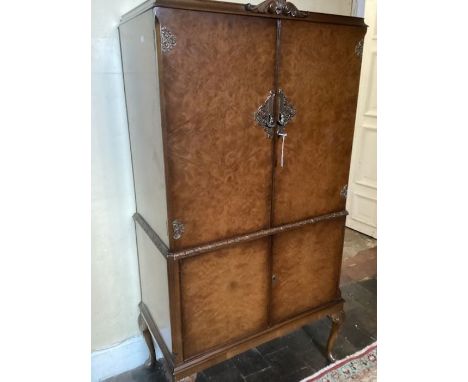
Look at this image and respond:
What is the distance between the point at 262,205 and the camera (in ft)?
4.38

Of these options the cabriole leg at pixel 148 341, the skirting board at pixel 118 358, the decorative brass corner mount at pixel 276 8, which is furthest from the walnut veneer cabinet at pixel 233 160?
the skirting board at pixel 118 358

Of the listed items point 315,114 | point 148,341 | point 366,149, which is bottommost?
point 148,341

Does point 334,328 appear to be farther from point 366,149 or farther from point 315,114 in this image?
point 366,149

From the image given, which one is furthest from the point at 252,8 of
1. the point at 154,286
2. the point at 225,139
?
the point at 154,286

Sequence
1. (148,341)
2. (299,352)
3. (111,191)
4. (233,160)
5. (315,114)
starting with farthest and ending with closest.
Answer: (299,352) < (148,341) < (111,191) < (315,114) < (233,160)

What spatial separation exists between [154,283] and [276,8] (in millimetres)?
1133

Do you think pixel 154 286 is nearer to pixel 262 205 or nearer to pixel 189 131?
pixel 262 205

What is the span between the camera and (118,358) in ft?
5.88

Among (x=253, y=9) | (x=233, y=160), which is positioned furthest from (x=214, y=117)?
(x=253, y=9)

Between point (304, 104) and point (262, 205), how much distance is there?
1.35ft

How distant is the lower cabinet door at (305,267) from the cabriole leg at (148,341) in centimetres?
65

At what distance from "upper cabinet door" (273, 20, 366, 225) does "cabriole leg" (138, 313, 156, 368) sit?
2.84 feet

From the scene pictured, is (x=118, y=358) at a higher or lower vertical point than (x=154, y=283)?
lower
